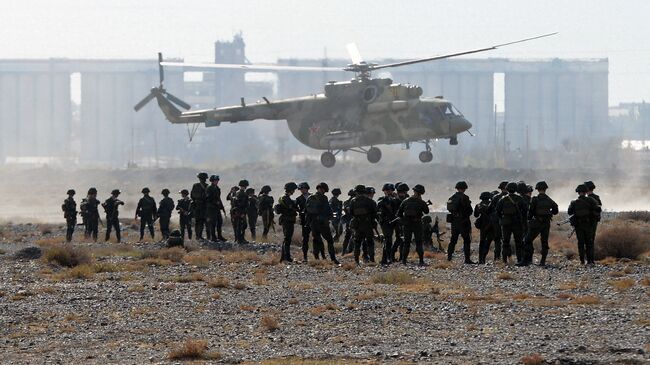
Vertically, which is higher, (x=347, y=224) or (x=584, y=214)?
(x=584, y=214)

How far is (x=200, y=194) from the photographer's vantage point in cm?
3831

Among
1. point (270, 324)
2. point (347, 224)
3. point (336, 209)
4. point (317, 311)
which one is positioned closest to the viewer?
point (270, 324)

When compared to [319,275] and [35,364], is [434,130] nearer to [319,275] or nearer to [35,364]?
[319,275]

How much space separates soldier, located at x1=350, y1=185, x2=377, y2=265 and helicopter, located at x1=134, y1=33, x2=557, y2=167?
20477 millimetres

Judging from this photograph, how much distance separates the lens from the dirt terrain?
696 inches

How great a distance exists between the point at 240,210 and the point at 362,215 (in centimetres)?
822

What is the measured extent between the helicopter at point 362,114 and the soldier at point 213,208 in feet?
40.3

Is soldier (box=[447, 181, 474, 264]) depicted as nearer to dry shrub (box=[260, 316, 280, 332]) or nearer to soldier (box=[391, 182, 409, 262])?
soldier (box=[391, 182, 409, 262])

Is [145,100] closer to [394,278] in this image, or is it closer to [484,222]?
[484,222]

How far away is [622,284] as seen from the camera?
24.9 meters

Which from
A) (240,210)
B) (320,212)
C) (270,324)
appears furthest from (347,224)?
(270,324)

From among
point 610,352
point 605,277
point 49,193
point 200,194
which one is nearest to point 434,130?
point 200,194

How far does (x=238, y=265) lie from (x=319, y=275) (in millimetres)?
3869

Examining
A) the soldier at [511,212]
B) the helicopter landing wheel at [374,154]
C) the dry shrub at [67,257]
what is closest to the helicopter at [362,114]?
the helicopter landing wheel at [374,154]
